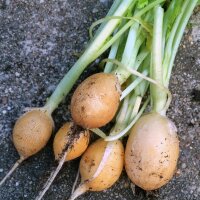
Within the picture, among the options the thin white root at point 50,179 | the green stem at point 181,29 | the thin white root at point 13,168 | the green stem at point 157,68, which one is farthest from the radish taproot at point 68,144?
the green stem at point 181,29

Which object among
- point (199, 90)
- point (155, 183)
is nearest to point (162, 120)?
point (155, 183)

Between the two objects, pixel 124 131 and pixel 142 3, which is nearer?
pixel 124 131

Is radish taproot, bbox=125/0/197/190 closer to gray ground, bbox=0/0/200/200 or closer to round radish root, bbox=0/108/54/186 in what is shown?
gray ground, bbox=0/0/200/200

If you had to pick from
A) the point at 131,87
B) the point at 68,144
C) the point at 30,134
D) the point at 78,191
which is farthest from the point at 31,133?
the point at 131,87

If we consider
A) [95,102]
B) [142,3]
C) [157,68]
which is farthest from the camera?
[142,3]

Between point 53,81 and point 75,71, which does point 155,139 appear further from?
point 53,81

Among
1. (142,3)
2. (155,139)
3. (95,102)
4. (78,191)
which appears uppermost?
(142,3)

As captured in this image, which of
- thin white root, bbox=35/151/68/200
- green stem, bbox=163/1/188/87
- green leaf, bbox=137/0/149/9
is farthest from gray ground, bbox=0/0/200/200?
green leaf, bbox=137/0/149/9
